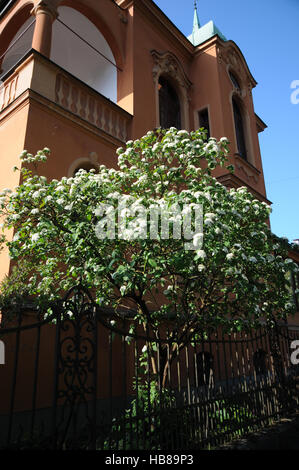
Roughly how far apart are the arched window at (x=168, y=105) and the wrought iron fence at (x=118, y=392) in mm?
7096

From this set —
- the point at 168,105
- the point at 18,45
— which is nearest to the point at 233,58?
the point at 168,105

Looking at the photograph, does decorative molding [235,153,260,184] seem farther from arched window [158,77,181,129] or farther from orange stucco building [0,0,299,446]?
arched window [158,77,181,129]

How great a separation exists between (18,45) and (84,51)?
195 centimetres

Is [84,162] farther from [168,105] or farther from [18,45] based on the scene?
[168,105]

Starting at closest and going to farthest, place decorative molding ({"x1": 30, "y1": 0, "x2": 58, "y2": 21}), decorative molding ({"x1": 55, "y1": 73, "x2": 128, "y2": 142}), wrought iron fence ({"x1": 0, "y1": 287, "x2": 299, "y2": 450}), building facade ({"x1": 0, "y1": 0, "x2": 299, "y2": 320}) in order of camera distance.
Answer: wrought iron fence ({"x1": 0, "y1": 287, "x2": 299, "y2": 450}) < building facade ({"x1": 0, "y1": 0, "x2": 299, "y2": 320}) < decorative molding ({"x1": 55, "y1": 73, "x2": 128, "y2": 142}) < decorative molding ({"x1": 30, "y1": 0, "x2": 58, "y2": 21})

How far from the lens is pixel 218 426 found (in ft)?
13.4

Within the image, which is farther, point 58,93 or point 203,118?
point 203,118

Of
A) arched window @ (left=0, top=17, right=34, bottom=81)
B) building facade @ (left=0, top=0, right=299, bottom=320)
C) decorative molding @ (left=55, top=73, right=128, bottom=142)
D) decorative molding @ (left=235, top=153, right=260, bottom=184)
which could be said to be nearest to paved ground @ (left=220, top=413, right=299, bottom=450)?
building facade @ (left=0, top=0, right=299, bottom=320)

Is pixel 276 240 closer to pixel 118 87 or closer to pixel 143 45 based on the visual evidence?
pixel 118 87

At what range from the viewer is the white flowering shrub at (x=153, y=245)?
428 cm

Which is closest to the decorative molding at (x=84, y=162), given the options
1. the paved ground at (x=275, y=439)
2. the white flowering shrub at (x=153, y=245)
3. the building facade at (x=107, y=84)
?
the building facade at (x=107, y=84)

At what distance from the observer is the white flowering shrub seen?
14.0 ft

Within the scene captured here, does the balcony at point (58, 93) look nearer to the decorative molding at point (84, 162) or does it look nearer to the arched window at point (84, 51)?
the decorative molding at point (84, 162)

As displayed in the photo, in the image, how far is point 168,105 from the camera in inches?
452
